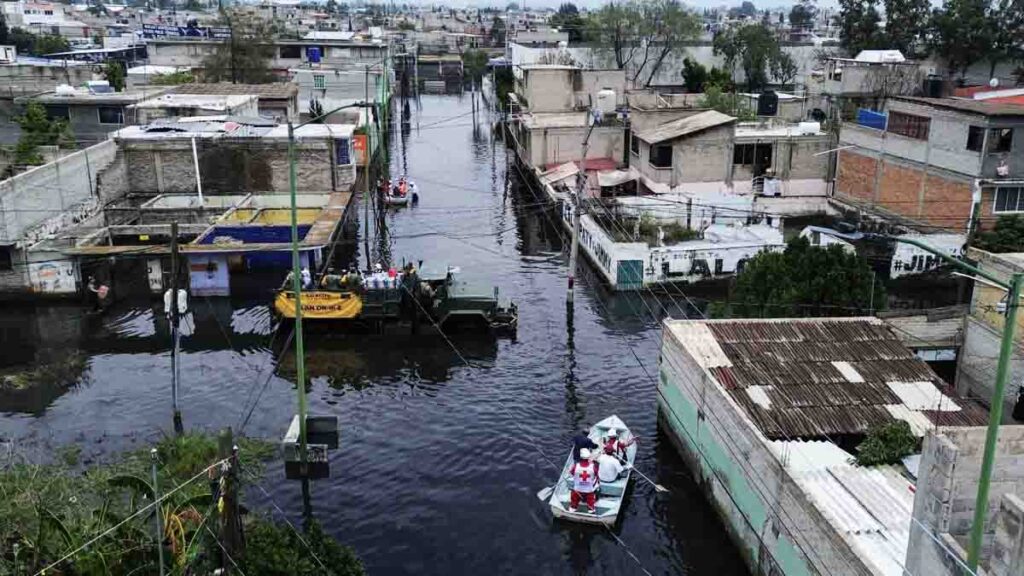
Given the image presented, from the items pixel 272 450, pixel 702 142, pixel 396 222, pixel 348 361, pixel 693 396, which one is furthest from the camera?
pixel 396 222

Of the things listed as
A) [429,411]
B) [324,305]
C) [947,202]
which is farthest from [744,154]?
[429,411]

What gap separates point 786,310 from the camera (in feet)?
82.3

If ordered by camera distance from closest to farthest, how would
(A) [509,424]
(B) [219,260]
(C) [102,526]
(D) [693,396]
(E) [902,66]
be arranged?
(C) [102,526] → (D) [693,396] → (A) [509,424] → (B) [219,260] → (E) [902,66]

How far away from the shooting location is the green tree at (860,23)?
7425 cm

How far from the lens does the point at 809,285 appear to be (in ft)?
82.1

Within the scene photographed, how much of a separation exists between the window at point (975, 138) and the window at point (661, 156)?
46.1 ft

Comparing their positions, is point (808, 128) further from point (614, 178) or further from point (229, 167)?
point (229, 167)

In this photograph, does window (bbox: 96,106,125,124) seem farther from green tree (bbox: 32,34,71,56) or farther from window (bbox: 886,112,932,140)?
green tree (bbox: 32,34,71,56)

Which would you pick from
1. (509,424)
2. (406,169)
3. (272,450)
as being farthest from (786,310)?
(406,169)

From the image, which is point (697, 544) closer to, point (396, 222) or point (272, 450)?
point (272, 450)

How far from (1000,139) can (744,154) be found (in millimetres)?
13555

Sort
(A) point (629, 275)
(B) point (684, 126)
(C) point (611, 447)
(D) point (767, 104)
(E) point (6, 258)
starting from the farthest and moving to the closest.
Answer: (D) point (767, 104), (B) point (684, 126), (A) point (629, 275), (E) point (6, 258), (C) point (611, 447)

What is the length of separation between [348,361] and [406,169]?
123 feet

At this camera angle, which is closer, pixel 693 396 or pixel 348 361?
pixel 693 396
